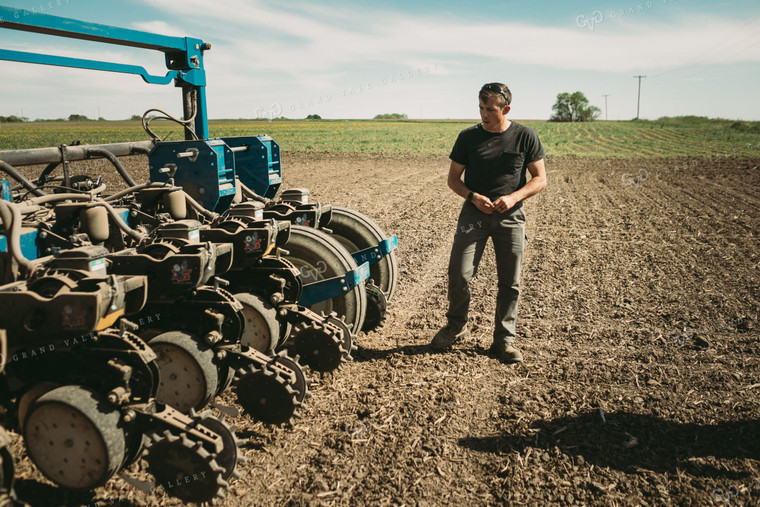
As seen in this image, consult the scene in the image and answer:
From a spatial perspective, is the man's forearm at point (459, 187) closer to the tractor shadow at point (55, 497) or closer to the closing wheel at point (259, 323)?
the closing wheel at point (259, 323)

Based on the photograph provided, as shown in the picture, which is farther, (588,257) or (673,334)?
(588,257)

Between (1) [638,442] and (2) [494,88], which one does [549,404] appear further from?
(2) [494,88]

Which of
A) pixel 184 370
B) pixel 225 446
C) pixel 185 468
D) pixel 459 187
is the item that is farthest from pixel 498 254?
pixel 185 468

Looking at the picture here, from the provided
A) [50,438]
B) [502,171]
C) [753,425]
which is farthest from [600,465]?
[50,438]

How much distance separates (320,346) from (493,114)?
2.26m

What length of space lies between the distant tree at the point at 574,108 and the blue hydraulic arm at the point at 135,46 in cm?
11184

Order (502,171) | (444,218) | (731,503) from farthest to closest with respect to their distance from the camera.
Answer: (444,218), (502,171), (731,503)

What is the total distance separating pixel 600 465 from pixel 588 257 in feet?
18.1

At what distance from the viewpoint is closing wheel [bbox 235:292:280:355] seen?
376 cm

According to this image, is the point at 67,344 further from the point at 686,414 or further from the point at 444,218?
the point at 444,218

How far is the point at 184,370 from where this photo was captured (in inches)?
125

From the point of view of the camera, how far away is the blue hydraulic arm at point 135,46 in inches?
151

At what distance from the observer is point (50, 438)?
256cm

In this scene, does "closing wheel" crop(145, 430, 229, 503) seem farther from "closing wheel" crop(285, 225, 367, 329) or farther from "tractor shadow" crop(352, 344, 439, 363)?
"tractor shadow" crop(352, 344, 439, 363)
